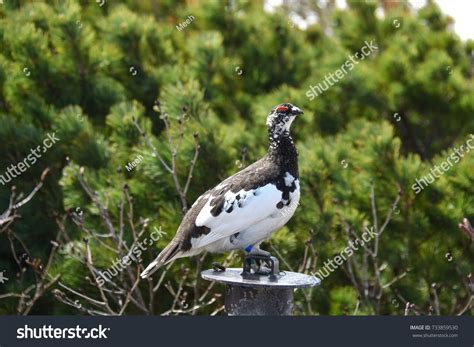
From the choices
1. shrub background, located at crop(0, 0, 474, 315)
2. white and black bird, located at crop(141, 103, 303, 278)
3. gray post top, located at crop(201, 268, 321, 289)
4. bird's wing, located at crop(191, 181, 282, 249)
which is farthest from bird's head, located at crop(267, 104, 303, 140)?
shrub background, located at crop(0, 0, 474, 315)

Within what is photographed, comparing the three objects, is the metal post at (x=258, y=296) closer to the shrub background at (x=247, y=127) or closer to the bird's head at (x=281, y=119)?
the bird's head at (x=281, y=119)

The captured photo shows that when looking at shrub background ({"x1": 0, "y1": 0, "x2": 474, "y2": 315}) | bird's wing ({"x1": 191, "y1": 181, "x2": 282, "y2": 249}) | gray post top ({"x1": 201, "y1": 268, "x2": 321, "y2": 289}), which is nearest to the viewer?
gray post top ({"x1": 201, "y1": 268, "x2": 321, "y2": 289})

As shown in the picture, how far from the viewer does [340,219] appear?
3.79 m

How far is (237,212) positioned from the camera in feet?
8.20

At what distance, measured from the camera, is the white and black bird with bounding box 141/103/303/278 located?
250 cm

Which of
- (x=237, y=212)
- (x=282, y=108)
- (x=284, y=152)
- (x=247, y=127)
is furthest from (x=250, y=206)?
(x=247, y=127)

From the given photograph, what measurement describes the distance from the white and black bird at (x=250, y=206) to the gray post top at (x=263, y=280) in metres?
0.10

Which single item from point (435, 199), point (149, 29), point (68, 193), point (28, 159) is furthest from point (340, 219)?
point (149, 29)

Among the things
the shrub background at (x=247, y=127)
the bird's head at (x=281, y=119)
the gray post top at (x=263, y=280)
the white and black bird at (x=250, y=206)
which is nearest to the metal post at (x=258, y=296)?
the gray post top at (x=263, y=280)

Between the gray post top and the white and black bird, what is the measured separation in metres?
0.10

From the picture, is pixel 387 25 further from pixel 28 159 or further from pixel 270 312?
pixel 270 312

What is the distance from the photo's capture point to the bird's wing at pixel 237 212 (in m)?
2.49

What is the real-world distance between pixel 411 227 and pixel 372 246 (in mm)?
216

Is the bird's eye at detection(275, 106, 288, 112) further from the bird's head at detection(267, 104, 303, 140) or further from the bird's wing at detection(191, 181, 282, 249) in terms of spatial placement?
the bird's wing at detection(191, 181, 282, 249)
